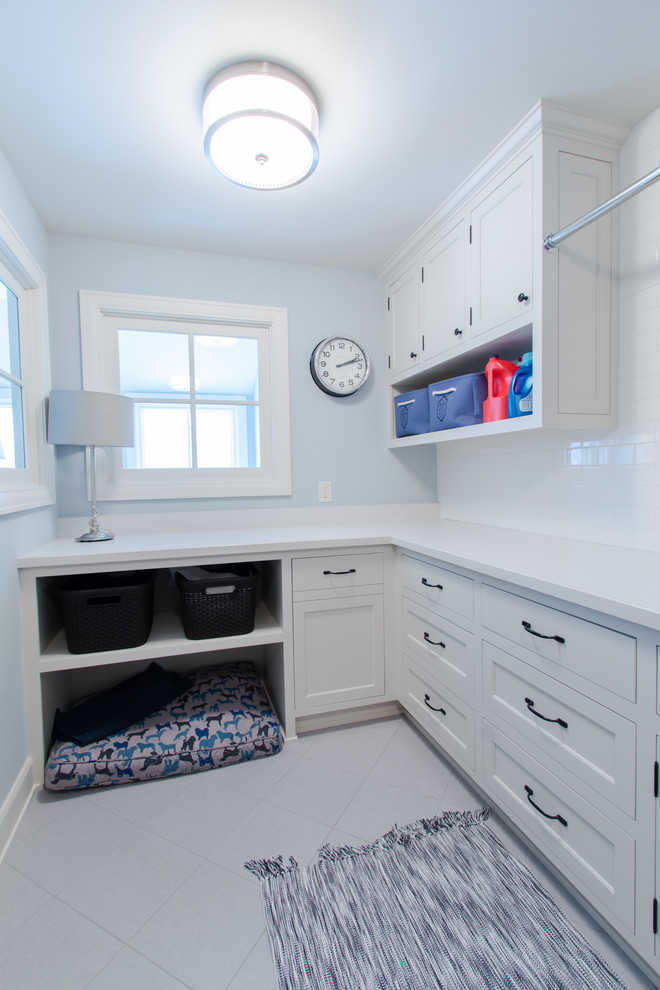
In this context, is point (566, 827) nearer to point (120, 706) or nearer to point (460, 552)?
point (460, 552)

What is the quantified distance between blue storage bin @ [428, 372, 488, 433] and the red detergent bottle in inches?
3.4

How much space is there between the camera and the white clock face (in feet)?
8.22

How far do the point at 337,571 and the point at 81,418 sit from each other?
4.07ft

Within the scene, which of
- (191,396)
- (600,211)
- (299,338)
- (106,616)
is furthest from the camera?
(299,338)

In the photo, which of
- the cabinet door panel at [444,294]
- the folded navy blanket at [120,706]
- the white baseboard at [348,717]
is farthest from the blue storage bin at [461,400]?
the folded navy blanket at [120,706]

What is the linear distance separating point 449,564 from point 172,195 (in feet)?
5.99

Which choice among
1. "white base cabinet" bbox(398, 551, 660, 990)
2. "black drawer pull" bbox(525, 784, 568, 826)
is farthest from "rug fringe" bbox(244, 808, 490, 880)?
"black drawer pull" bbox(525, 784, 568, 826)

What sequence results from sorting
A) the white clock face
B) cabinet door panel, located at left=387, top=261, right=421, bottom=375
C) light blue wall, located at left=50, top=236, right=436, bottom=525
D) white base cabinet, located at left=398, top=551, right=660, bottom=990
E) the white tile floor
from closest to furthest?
white base cabinet, located at left=398, top=551, right=660, bottom=990 → the white tile floor → light blue wall, located at left=50, top=236, right=436, bottom=525 → cabinet door panel, located at left=387, top=261, right=421, bottom=375 → the white clock face

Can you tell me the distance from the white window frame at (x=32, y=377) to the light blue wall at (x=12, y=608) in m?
0.09

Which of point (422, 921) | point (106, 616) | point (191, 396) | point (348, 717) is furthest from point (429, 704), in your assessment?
point (191, 396)

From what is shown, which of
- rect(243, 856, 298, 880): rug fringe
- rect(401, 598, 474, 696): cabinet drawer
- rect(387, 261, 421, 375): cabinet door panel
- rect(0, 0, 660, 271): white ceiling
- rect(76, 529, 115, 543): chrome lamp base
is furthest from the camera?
rect(387, 261, 421, 375): cabinet door panel

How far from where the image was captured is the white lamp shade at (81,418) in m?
1.89

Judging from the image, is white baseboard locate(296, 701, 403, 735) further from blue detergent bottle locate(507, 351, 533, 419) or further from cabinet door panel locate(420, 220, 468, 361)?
cabinet door panel locate(420, 220, 468, 361)

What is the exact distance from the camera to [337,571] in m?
1.99
